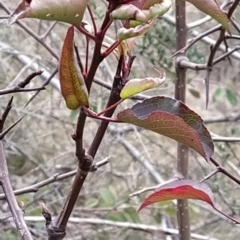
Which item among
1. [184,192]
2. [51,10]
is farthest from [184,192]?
[51,10]

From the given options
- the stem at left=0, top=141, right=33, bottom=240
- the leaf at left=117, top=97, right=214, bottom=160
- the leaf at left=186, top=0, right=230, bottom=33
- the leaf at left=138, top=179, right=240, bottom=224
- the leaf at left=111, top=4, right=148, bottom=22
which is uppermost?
the leaf at left=186, top=0, right=230, bottom=33

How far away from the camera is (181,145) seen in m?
0.86

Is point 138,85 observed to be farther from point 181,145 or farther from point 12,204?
point 181,145

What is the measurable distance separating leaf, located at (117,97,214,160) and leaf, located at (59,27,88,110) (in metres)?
0.03

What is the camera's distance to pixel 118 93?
1.33 ft

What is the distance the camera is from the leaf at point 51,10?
0.97 feet

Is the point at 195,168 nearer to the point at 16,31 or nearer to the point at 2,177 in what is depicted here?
the point at 16,31

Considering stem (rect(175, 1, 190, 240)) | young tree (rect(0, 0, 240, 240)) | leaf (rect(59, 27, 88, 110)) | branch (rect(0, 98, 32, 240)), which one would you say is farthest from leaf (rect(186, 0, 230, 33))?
stem (rect(175, 1, 190, 240))

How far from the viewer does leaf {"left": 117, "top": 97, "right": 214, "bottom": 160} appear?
1.26 ft

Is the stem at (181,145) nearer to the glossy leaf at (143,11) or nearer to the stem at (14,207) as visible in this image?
the stem at (14,207)

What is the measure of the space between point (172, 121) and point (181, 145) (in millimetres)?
481

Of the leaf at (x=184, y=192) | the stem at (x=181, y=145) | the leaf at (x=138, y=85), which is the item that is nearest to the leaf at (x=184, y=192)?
the leaf at (x=184, y=192)

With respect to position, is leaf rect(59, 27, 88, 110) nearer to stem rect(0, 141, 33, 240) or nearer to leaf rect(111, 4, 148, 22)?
leaf rect(111, 4, 148, 22)

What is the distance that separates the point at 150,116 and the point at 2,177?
0.78 ft
